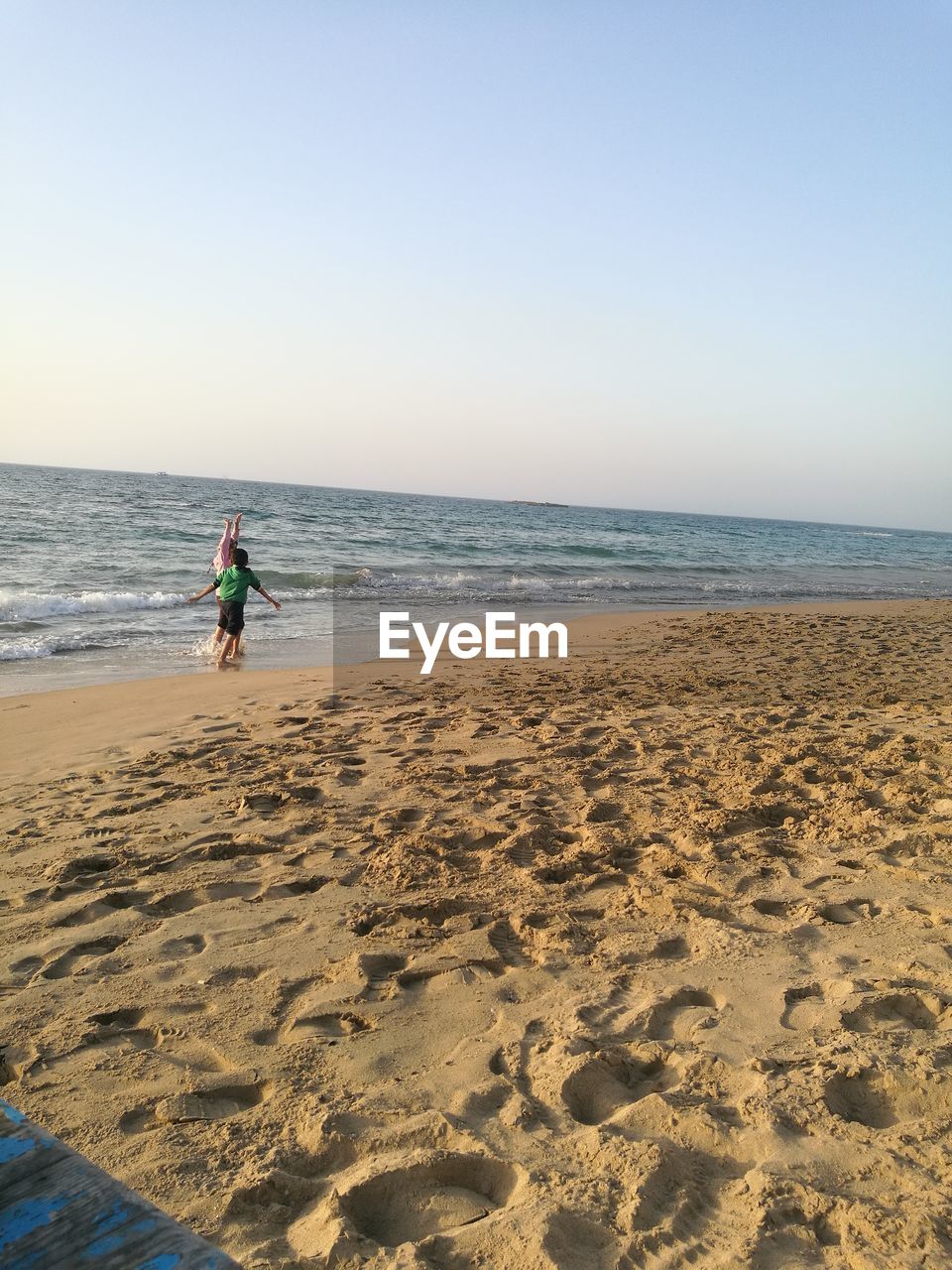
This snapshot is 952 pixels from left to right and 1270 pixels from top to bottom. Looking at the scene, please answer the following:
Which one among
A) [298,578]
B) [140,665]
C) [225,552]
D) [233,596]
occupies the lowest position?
[140,665]

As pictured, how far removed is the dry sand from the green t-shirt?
410 centimetres

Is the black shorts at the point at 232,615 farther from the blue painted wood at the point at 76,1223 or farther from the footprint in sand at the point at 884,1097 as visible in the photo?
the blue painted wood at the point at 76,1223

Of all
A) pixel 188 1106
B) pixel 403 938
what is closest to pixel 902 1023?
pixel 403 938

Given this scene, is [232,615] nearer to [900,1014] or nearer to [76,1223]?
[900,1014]

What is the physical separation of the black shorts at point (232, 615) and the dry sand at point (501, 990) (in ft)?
13.3

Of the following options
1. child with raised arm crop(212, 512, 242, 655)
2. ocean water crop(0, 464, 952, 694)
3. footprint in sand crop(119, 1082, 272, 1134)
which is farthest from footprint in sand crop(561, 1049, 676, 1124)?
child with raised arm crop(212, 512, 242, 655)

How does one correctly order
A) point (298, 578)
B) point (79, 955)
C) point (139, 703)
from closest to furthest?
1. point (79, 955)
2. point (139, 703)
3. point (298, 578)

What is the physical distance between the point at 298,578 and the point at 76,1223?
1814 cm

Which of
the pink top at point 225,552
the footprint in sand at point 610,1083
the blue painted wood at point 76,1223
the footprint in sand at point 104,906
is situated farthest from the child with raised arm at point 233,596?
the blue painted wood at point 76,1223

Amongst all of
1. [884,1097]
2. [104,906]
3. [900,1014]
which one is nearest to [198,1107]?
[104,906]

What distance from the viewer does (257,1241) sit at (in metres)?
1.81

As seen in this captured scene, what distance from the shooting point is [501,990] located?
284cm

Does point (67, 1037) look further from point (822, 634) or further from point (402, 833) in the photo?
point (822, 634)

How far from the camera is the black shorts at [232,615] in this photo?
9828 mm
